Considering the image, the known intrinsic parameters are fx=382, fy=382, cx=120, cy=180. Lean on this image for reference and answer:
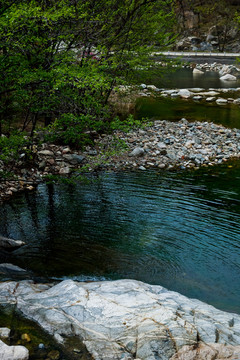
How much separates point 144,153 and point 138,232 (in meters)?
7.14

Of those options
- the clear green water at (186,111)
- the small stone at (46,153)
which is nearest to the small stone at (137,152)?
the small stone at (46,153)

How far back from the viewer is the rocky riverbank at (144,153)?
14125mm

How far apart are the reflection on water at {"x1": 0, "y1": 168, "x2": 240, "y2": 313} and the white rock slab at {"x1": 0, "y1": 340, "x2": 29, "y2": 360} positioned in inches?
126

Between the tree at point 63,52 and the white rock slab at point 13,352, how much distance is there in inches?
229

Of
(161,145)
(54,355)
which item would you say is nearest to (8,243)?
(54,355)

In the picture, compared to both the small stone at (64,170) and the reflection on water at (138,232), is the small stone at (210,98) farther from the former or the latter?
the small stone at (64,170)

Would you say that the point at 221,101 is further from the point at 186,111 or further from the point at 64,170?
the point at 64,170

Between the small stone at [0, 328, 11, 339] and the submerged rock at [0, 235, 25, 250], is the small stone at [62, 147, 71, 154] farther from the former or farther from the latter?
the small stone at [0, 328, 11, 339]

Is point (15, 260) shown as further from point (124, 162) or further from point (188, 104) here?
point (188, 104)

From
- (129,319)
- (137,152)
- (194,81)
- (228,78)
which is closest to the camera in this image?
(129,319)

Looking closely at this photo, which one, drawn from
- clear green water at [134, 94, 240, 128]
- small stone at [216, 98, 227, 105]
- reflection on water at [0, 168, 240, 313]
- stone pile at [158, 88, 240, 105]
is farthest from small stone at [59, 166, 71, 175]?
small stone at [216, 98, 227, 105]

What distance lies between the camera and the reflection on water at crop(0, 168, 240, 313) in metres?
8.60

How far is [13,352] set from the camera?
5.13 metres

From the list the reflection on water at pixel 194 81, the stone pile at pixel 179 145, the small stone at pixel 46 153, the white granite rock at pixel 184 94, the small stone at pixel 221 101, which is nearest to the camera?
the small stone at pixel 46 153
